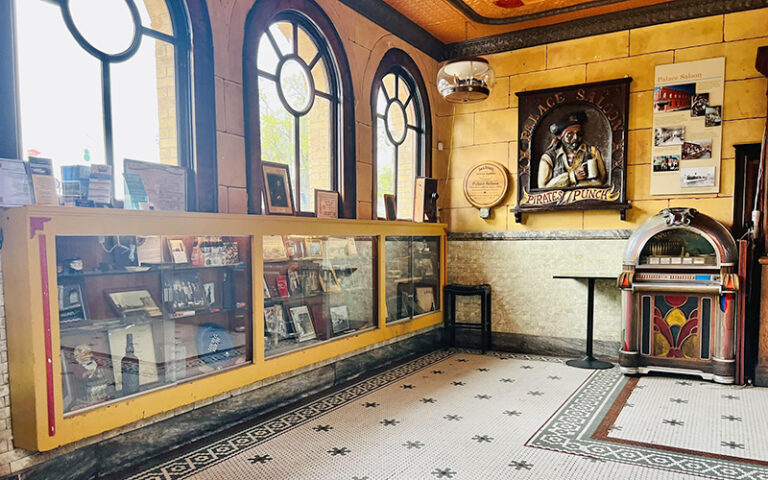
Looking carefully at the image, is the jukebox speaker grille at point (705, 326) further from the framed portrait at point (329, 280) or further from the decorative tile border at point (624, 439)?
the framed portrait at point (329, 280)

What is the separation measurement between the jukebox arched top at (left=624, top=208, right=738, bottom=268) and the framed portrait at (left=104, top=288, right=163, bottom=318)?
4.10 metres

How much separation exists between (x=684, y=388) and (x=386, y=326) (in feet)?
8.84

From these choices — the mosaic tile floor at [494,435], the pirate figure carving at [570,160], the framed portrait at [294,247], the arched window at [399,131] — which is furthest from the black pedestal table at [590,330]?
the framed portrait at [294,247]

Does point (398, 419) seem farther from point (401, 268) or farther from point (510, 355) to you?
point (510, 355)

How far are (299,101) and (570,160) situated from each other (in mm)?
3033

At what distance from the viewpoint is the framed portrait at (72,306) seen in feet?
8.62

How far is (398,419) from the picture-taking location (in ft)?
12.1

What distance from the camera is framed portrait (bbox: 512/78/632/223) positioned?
17.9 ft

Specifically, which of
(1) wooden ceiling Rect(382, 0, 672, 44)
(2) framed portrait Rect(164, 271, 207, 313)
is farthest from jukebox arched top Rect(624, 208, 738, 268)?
(2) framed portrait Rect(164, 271, 207, 313)

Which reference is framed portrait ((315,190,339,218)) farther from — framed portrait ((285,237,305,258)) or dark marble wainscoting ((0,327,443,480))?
dark marble wainscoting ((0,327,443,480))

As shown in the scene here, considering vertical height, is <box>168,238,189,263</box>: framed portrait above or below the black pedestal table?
above

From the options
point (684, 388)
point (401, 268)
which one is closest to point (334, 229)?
point (401, 268)

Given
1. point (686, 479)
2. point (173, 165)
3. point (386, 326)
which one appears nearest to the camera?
point (686, 479)

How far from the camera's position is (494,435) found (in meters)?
3.38
